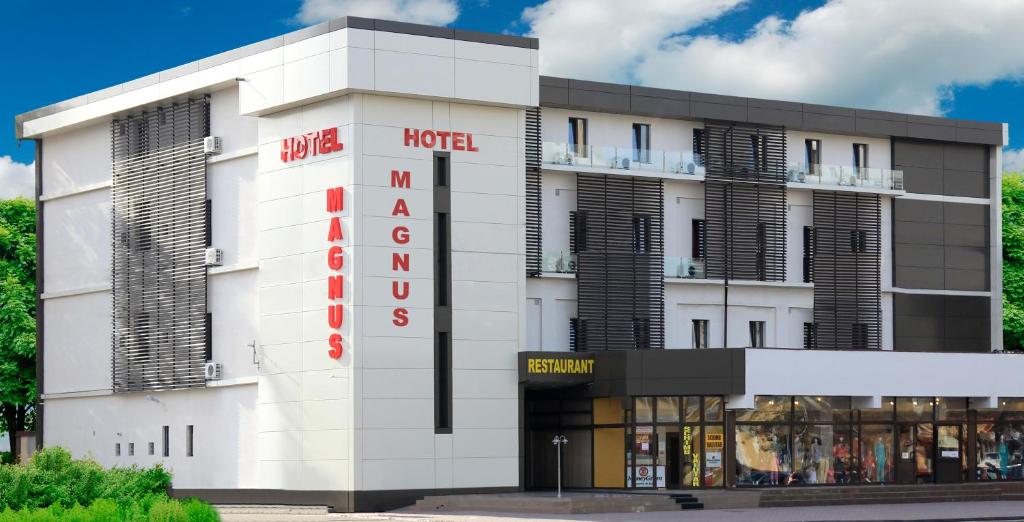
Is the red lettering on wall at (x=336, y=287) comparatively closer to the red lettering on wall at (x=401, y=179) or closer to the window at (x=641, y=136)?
the red lettering on wall at (x=401, y=179)

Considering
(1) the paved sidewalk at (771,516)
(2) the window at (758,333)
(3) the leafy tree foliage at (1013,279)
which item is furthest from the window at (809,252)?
(3) the leafy tree foliage at (1013,279)

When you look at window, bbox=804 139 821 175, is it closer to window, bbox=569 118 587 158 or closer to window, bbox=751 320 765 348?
window, bbox=751 320 765 348

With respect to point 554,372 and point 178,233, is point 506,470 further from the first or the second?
point 178,233

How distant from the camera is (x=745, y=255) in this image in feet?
203

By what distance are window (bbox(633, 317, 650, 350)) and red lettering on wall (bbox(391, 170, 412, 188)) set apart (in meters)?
10.5

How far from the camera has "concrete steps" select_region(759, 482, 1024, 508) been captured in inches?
2098

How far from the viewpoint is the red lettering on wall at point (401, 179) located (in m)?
53.3

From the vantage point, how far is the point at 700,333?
61312mm

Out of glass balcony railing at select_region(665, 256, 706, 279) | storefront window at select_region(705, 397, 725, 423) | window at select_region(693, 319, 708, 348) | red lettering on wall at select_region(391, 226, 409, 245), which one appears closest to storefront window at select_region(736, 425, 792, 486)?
storefront window at select_region(705, 397, 725, 423)

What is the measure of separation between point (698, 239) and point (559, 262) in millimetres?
6145

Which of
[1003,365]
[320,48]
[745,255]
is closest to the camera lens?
[320,48]

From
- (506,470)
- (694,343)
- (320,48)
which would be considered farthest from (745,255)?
(320,48)

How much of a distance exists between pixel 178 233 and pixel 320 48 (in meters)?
9.75

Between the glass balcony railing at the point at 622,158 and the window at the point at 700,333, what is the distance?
529 cm
